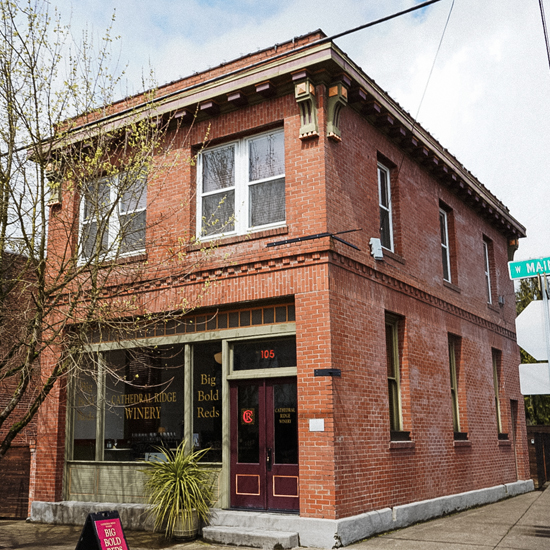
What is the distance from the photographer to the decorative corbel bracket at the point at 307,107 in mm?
11672

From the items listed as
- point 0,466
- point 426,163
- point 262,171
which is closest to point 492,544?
point 262,171

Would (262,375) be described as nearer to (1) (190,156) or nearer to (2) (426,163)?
(1) (190,156)

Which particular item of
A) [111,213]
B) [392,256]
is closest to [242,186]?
[111,213]

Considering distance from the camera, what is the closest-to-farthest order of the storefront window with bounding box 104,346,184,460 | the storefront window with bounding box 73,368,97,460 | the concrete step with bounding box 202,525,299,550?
the concrete step with bounding box 202,525,299,550
the storefront window with bounding box 104,346,184,460
the storefront window with bounding box 73,368,97,460

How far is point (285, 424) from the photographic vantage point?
37.6 feet

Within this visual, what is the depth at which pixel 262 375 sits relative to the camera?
1173 centimetres

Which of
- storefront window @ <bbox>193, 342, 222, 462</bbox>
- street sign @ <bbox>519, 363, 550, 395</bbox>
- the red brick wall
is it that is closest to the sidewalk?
the red brick wall

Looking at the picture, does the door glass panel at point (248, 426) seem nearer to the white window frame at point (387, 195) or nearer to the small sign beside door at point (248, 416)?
the small sign beside door at point (248, 416)

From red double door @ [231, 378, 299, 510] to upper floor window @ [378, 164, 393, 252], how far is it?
13.5 feet

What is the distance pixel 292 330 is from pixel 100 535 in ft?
16.9

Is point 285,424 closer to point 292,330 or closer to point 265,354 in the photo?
point 265,354

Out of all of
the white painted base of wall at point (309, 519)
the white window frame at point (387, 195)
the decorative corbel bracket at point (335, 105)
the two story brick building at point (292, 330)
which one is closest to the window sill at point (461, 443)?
the two story brick building at point (292, 330)

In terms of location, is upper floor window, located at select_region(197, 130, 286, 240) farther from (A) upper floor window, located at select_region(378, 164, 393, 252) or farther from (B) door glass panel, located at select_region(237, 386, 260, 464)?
(B) door glass panel, located at select_region(237, 386, 260, 464)

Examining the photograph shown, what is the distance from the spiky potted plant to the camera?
10.9 meters
